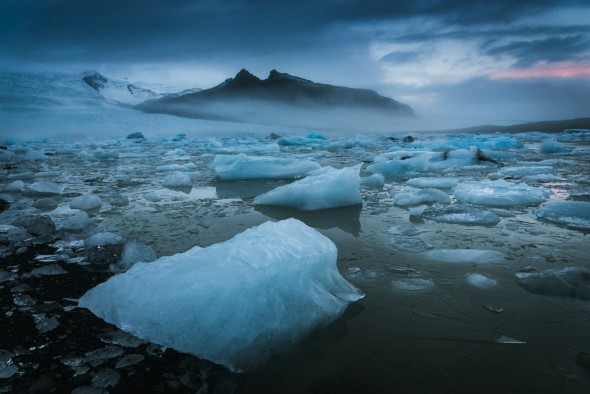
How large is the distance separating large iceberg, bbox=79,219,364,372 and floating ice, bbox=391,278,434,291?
23 centimetres

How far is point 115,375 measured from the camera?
1.00m

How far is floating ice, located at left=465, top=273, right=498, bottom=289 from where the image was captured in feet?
→ 5.06

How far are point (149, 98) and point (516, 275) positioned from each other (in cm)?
12517

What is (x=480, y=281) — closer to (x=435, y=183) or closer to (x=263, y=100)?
(x=435, y=183)

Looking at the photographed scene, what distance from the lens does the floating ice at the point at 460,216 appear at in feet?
8.44

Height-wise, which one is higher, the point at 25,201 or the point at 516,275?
the point at 516,275

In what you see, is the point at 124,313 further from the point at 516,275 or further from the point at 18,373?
the point at 516,275

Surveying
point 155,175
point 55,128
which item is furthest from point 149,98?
point 155,175

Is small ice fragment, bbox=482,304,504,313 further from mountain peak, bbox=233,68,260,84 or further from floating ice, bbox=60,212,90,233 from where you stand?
mountain peak, bbox=233,68,260,84

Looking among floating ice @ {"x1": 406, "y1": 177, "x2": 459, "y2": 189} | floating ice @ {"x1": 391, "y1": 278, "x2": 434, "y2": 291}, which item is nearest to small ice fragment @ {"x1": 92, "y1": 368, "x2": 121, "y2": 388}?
floating ice @ {"x1": 391, "y1": 278, "x2": 434, "y2": 291}

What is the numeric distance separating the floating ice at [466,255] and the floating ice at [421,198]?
4.56ft

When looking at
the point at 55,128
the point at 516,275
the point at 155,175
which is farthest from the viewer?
the point at 55,128

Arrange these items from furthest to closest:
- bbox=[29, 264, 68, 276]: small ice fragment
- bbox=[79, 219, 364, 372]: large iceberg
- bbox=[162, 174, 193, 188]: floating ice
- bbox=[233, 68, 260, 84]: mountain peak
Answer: bbox=[233, 68, 260, 84]: mountain peak → bbox=[162, 174, 193, 188]: floating ice → bbox=[29, 264, 68, 276]: small ice fragment → bbox=[79, 219, 364, 372]: large iceberg

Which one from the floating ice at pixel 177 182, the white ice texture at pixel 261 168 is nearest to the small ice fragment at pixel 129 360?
the floating ice at pixel 177 182
